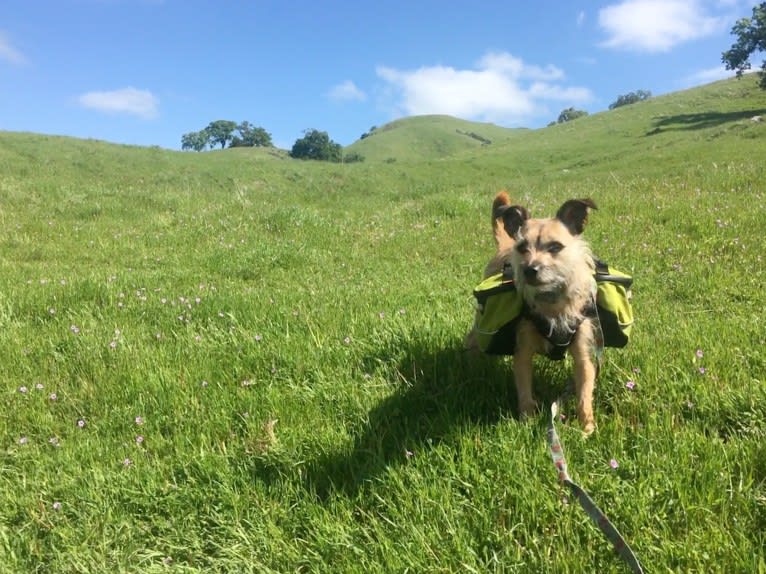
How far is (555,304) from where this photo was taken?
11.6 feet

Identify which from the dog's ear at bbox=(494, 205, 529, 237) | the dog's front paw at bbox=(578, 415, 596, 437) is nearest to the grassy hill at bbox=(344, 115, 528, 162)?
the dog's ear at bbox=(494, 205, 529, 237)

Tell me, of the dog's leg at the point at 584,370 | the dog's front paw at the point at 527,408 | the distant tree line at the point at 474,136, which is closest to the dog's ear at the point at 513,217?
the dog's leg at the point at 584,370

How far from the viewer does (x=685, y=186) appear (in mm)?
12023

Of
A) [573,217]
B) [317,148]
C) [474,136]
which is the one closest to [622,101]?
[474,136]

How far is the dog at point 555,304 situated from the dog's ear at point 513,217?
17 cm

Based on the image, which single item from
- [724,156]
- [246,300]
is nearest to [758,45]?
[724,156]

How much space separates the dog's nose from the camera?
3344 mm

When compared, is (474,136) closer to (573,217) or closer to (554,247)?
(573,217)

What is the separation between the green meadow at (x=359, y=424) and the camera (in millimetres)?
2705

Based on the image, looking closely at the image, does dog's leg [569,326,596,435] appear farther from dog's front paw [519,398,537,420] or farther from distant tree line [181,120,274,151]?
distant tree line [181,120,274,151]

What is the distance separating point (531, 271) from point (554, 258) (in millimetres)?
248

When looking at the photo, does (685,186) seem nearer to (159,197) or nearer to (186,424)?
Result: (186,424)

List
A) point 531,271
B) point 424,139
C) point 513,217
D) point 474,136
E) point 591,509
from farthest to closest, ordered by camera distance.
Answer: point 474,136 < point 424,139 < point 513,217 < point 531,271 < point 591,509

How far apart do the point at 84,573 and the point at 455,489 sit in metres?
2.11
